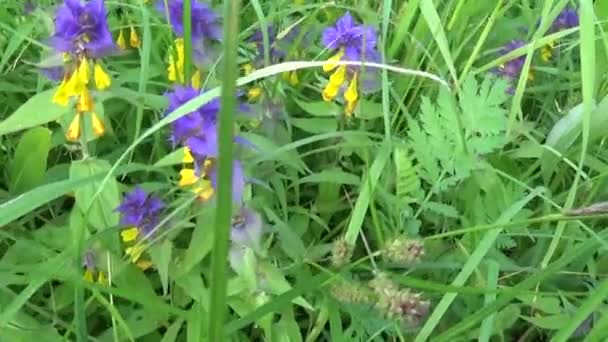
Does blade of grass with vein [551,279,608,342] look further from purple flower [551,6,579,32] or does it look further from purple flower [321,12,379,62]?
purple flower [551,6,579,32]

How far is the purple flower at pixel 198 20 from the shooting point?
94 centimetres

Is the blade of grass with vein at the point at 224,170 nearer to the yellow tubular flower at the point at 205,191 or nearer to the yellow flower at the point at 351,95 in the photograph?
the yellow tubular flower at the point at 205,191

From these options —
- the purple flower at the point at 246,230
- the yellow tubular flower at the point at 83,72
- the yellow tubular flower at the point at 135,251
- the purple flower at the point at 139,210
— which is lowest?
the yellow tubular flower at the point at 135,251

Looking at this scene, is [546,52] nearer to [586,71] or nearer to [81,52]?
[586,71]

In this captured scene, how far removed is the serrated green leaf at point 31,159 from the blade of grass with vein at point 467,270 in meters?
0.38

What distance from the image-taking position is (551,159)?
3.19 feet

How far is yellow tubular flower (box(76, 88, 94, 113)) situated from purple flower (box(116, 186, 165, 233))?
0.32 feet

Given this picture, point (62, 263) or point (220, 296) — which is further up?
point (220, 296)

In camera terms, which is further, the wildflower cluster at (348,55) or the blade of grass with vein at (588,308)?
the wildflower cluster at (348,55)

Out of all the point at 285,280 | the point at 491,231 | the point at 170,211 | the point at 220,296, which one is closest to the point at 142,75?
the point at 170,211

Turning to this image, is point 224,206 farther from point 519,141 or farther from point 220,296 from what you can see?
point 519,141

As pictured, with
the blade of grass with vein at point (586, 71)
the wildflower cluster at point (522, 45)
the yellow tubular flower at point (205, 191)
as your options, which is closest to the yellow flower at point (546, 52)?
the wildflower cluster at point (522, 45)

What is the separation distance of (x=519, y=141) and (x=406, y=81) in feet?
0.47

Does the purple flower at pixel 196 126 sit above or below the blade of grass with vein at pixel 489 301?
above
